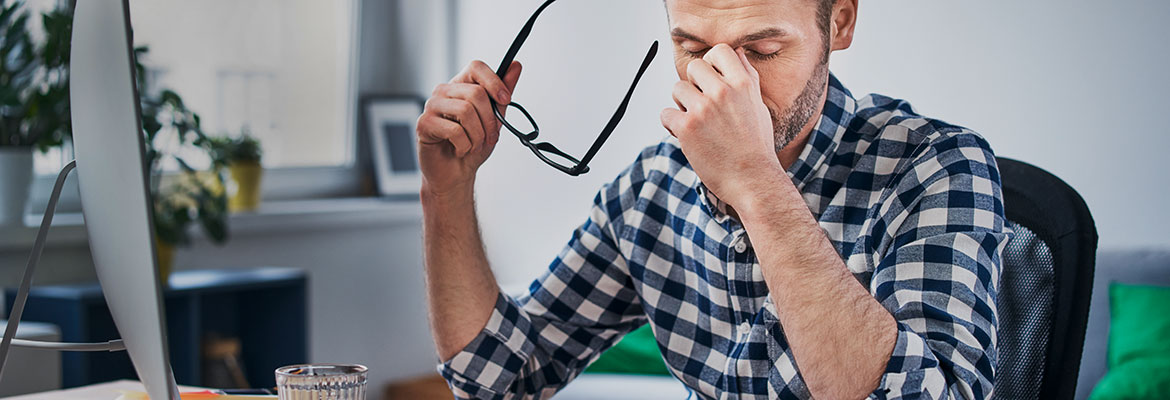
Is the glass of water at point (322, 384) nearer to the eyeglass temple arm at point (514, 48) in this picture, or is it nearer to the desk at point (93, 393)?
the desk at point (93, 393)

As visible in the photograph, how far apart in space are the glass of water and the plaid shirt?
1.13ft

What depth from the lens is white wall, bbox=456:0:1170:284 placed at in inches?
95.9

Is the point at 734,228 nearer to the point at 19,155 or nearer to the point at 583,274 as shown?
the point at 583,274

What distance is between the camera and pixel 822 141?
3.74 ft

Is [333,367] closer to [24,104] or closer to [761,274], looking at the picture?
[761,274]

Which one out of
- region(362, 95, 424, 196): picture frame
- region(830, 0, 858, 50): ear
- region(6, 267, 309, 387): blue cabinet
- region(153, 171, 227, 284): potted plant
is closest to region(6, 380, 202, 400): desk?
region(830, 0, 858, 50): ear

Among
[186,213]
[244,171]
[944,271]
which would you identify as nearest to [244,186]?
[244,171]

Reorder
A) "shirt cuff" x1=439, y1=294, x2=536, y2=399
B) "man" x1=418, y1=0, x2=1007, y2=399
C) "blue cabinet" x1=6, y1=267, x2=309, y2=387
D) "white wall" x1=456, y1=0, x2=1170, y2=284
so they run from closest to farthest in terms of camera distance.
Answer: "man" x1=418, y1=0, x2=1007, y2=399 → "shirt cuff" x1=439, y1=294, x2=536, y2=399 → "blue cabinet" x1=6, y1=267, x2=309, y2=387 → "white wall" x1=456, y1=0, x2=1170, y2=284

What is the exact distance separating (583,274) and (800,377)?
0.37 metres

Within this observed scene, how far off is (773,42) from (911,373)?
1.20ft

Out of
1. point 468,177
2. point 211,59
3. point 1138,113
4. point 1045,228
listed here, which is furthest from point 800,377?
point 211,59

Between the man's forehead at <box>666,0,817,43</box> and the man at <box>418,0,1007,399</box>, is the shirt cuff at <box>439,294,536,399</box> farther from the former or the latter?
the man's forehead at <box>666,0,817,43</box>

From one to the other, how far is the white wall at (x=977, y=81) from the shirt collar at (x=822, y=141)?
152cm

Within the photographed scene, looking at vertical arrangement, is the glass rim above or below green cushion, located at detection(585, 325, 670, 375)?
above
